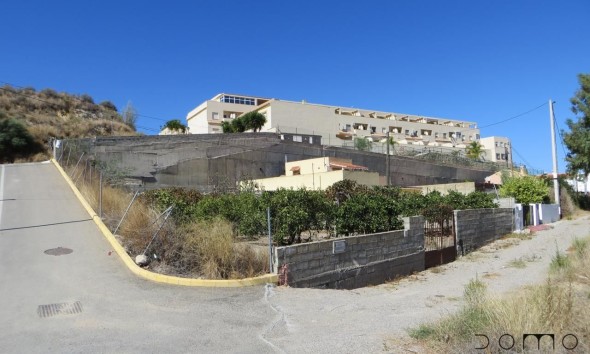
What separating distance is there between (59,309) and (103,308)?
68cm

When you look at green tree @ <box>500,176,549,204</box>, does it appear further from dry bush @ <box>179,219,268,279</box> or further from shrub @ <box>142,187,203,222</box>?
dry bush @ <box>179,219,268,279</box>

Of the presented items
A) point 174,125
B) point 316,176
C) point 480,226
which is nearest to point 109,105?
point 174,125

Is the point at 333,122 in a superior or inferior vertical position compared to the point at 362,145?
superior

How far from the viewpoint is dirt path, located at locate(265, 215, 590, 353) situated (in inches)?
244

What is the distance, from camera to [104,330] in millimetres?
6547

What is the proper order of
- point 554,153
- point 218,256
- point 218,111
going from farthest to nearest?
point 218,111
point 554,153
point 218,256

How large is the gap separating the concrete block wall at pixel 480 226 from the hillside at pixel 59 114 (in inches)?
1822

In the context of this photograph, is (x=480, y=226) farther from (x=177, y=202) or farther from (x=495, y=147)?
(x=495, y=147)

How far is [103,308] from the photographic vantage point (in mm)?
7656

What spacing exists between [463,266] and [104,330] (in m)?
13.1

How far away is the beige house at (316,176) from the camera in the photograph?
36.9m

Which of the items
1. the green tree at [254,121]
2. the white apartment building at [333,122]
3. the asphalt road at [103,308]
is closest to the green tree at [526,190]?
the asphalt road at [103,308]

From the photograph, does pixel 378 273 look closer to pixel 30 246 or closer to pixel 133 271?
pixel 133 271

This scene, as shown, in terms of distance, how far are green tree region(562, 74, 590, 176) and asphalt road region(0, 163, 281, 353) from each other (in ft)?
112
